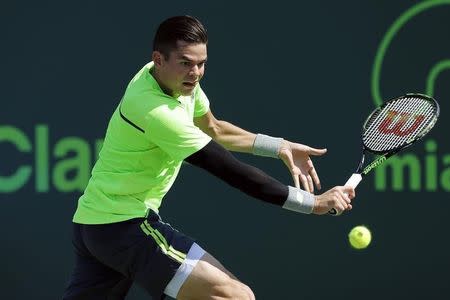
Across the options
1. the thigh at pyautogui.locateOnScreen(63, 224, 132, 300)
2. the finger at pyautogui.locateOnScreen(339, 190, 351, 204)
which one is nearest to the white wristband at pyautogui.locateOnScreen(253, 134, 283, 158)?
the finger at pyautogui.locateOnScreen(339, 190, 351, 204)

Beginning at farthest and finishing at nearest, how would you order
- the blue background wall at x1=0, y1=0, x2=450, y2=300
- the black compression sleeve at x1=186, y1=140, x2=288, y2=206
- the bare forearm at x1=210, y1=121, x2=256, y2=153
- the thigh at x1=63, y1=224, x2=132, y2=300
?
1. the blue background wall at x1=0, y1=0, x2=450, y2=300
2. the bare forearm at x1=210, y1=121, x2=256, y2=153
3. the thigh at x1=63, y1=224, x2=132, y2=300
4. the black compression sleeve at x1=186, y1=140, x2=288, y2=206

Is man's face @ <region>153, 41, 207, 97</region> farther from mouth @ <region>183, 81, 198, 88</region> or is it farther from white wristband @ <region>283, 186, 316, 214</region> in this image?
white wristband @ <region>283, 186, 316, 214</region>

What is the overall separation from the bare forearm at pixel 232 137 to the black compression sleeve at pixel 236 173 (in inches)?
28.7

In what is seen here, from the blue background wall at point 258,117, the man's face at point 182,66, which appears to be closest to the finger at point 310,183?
the man's face at point 182,66

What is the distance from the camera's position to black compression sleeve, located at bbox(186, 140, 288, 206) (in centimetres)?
491

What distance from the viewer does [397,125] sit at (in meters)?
5.66

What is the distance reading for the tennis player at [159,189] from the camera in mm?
4938

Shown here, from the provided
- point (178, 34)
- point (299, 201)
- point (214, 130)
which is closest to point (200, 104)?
point (214, 130)

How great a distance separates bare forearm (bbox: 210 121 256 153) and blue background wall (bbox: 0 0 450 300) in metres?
1.27

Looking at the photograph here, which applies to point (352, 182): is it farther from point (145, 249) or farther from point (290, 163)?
point (145, 249)

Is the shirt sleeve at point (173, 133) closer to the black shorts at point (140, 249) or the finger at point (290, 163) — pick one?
the black shorts at point (140, 249)

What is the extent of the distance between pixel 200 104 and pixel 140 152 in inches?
25.1

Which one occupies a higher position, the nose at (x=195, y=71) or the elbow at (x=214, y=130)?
the nose at (x=195, y=71)

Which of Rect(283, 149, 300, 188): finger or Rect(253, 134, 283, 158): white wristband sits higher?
Rect(253, 134, 283, 158): white wristband
